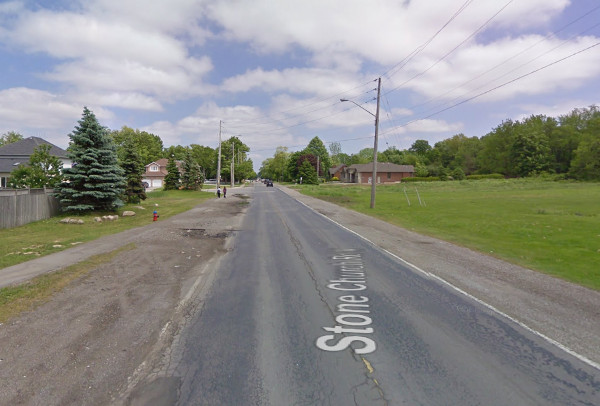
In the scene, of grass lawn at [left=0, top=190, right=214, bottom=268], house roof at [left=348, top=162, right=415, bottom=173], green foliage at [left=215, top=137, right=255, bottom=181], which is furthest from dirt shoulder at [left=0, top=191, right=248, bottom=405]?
house roof at [left=348, top=162, right=415, bottom=173]

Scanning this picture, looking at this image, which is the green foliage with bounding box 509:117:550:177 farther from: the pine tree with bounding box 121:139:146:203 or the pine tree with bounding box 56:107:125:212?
the pine tree with bounding box 56:107:125:212

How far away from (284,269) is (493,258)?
654cm

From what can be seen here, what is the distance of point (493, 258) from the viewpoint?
9.99m

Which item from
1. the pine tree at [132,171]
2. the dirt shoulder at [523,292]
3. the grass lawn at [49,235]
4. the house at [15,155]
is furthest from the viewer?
the house at [15,155]

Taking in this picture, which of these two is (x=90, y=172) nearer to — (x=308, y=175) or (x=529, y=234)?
(x=529, y=234)

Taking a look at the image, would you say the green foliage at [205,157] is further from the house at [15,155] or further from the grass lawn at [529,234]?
the grass lawn at [529,234]

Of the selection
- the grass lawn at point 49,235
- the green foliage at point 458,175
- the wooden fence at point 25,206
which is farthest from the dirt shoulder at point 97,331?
the green foliage at point 458,175

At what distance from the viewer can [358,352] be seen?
4.23 m

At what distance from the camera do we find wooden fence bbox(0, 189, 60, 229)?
1441cm

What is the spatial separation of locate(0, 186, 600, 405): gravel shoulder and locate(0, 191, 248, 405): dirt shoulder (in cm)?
1

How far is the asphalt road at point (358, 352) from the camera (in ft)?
11.1

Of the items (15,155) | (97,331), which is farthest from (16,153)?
(97,331)

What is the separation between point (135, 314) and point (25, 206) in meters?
14.5

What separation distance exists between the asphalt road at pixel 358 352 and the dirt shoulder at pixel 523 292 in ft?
1.37
